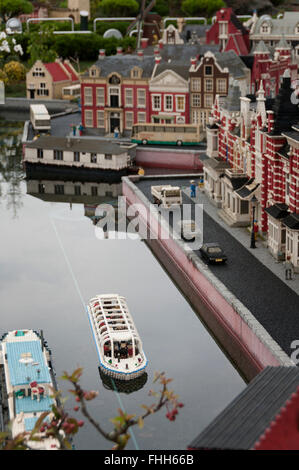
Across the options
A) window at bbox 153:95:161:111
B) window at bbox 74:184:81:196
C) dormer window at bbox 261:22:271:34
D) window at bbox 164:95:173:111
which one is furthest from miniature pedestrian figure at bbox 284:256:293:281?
dormer window at bbox 261:22:271:34

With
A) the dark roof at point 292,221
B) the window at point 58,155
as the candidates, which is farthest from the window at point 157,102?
the dark roof at point 292,221

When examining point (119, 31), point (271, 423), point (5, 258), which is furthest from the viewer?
point (119, 31)

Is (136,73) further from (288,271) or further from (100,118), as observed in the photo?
(288,271)

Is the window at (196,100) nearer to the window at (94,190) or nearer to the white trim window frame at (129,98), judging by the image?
the white trim window frame at (129,98)

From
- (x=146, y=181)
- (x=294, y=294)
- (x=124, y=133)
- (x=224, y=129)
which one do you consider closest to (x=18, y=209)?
(x=146, y=181)

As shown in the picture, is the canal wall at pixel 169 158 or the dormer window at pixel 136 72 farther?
the dormer window at pixel 136 72

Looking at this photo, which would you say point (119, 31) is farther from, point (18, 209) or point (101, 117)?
point (18, 209)
